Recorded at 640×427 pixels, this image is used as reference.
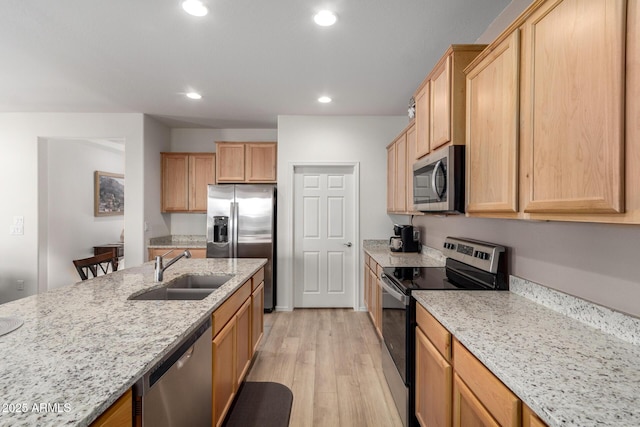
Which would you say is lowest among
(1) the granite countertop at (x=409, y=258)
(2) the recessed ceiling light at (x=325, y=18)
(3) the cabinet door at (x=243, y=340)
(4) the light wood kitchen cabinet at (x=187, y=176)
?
(3) the cabinet door at (x=243, y=340)

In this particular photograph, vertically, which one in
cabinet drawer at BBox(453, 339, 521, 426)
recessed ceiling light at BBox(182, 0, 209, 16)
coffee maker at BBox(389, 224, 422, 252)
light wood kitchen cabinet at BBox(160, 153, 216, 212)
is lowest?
cabinet drawer at BBox(453, 339, 521, 426)

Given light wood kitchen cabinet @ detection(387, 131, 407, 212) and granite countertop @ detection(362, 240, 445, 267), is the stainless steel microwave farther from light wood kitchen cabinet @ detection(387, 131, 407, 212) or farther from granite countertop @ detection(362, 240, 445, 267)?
light wood kitchen cabinet @ detection(387, 131, 407, 212)

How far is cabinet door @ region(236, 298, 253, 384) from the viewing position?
2.09 meters

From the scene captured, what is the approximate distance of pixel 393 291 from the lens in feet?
6.81

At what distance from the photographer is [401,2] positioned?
1.92 meters

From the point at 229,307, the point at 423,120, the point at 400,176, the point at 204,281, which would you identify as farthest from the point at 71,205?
the point at 423,120

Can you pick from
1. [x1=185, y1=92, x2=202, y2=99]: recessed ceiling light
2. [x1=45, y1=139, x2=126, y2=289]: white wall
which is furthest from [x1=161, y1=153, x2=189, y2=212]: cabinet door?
[x1=45, y1=139, x2=126, y2=289]: white wall

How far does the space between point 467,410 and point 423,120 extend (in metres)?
1.84

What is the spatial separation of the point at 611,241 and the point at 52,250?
6.23 m

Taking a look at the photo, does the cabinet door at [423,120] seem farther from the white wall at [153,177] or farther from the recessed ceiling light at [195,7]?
the white wall at [153,177]

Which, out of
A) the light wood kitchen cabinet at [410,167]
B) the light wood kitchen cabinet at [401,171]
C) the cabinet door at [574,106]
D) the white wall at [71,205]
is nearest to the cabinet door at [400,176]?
the light wood kitchen cabinet at [401,171]

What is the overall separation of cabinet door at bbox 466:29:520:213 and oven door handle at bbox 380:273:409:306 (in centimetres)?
64

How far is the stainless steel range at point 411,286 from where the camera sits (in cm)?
183

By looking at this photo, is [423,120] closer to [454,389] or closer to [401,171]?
[401,171]
